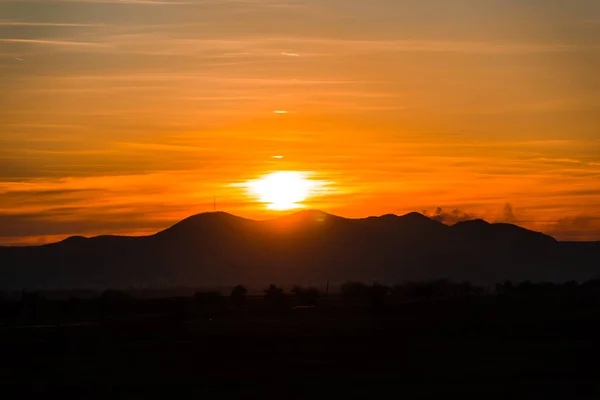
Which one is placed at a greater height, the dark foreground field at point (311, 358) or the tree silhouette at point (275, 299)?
the tree silhouette at point (275, 299)

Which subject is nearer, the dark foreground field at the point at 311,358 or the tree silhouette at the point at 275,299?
the dark foreground field at the point at 311,358

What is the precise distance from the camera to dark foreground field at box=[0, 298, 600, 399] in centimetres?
3922

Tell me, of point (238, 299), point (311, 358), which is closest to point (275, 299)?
point (238, 299)

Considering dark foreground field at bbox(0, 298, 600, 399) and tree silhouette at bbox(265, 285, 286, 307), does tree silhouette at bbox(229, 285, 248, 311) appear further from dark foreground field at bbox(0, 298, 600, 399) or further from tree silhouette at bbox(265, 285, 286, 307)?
dark foreground field at bbox(0, 298, 600, 399)

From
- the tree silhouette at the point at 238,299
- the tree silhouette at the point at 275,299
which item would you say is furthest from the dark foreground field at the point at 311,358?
the tree silhouette at the point at 275,299

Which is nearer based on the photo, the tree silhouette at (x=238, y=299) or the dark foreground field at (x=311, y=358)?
the dark foreground field at (x=311, y=358)

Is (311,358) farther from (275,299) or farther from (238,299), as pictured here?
(238,299)

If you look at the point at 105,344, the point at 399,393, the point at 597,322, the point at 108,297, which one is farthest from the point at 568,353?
the point at 108,297

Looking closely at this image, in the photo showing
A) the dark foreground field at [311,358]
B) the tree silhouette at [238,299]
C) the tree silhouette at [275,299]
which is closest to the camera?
the dark foreground field at [311,358]

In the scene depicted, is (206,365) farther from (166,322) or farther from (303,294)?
(303,294)

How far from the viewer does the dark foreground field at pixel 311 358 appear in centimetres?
3922

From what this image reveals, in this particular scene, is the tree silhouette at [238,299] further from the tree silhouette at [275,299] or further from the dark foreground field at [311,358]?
the dark foreground field at [311,358]

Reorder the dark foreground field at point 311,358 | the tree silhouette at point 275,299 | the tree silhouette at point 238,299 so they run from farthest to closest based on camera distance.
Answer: the tree silhouette at point 275,299 < the tree silhouette at point 238,299 < the dark foreground field at point 311,358

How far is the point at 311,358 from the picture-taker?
4875 cm
